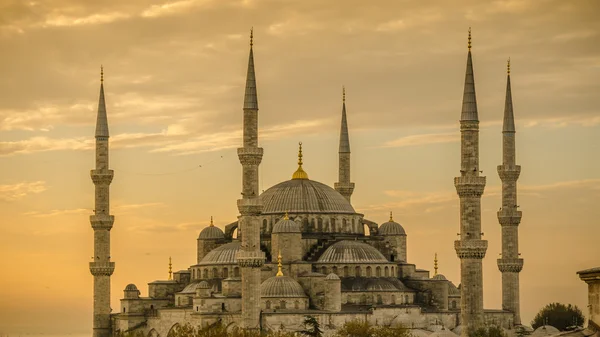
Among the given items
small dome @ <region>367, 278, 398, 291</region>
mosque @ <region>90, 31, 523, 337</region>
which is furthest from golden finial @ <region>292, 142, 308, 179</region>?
small dome @ <region>367, 278, 398, 291</region>

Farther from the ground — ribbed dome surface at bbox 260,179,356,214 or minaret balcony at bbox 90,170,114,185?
minaret balcony at bbox 90,170,114,185

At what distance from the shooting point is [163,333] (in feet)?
181

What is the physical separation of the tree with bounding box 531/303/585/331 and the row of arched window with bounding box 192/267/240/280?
51.4ft

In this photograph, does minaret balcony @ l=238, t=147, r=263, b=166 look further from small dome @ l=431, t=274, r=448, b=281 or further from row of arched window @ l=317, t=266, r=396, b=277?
small dome @ l=431, t=274, r=448, b=281

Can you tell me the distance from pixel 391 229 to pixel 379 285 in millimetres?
5346

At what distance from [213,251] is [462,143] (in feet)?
39.2

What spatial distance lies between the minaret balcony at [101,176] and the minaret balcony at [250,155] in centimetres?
741

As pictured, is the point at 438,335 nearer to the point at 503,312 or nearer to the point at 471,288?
the point at 471,288

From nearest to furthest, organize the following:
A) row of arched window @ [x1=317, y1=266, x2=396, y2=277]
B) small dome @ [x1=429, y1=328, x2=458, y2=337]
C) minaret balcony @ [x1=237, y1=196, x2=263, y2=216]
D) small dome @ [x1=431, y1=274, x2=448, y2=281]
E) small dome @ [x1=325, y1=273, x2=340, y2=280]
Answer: small dome @ [x1=429, y1=328, x2=458, y2=337] → minaret balcony @ [x1=237, y1=196, x2=263, y2=216] → small dome @ [x1=325, y1=273, x2=340, y2=280] → row of arched window @ [x1=317, y1=266, x2=396, y2=277] → small dome @ [x1=431, y1=274, x2=448, y2=281]

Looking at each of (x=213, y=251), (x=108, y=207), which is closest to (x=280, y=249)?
(x=213, y=251)

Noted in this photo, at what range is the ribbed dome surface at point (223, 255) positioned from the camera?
186 ft

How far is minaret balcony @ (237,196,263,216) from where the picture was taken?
51056 millimetres

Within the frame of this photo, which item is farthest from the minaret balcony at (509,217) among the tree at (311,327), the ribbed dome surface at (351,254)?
the tree at (311,327)

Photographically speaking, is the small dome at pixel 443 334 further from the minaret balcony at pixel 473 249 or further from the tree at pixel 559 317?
the tree at pixel 559 317
